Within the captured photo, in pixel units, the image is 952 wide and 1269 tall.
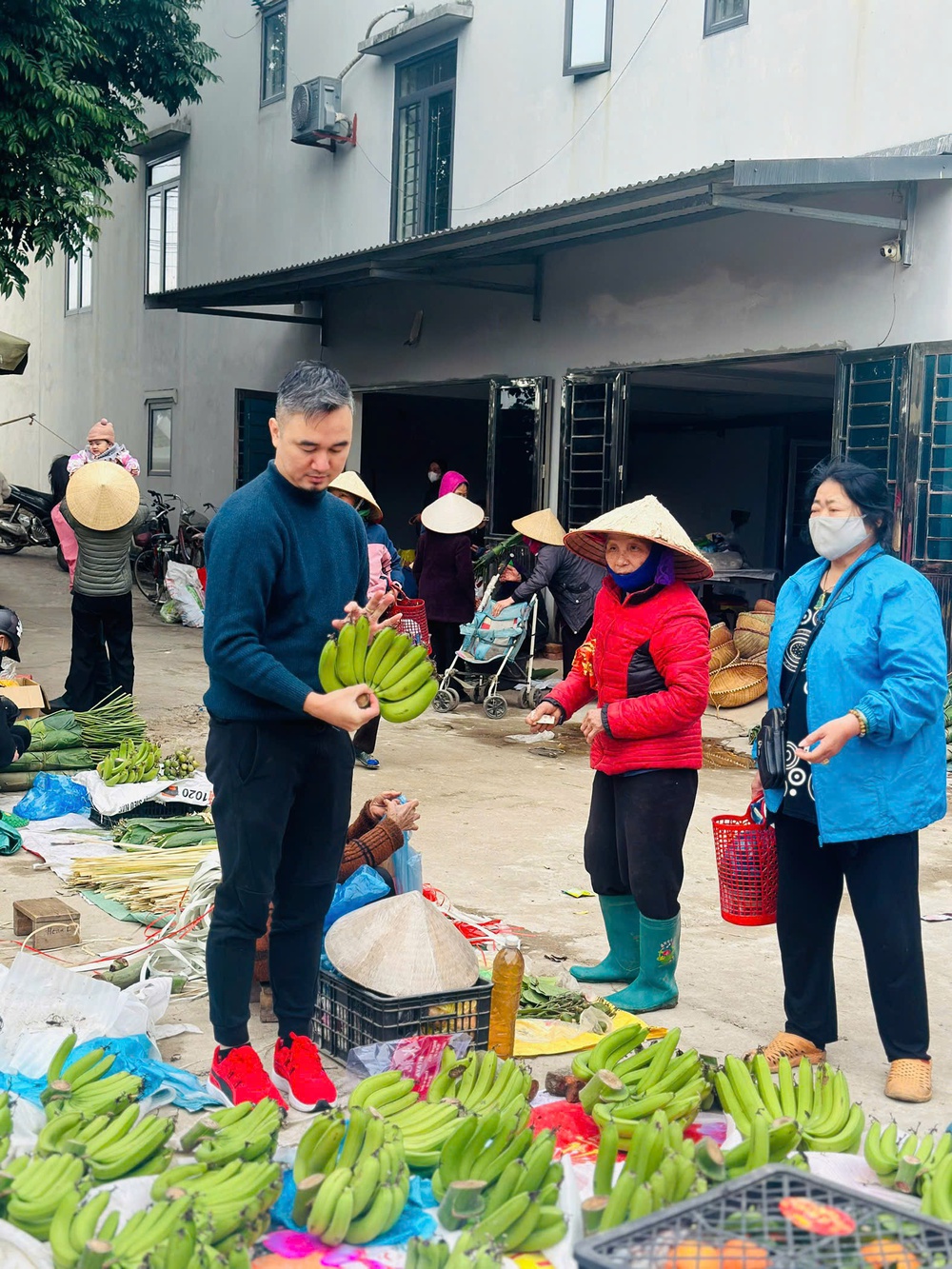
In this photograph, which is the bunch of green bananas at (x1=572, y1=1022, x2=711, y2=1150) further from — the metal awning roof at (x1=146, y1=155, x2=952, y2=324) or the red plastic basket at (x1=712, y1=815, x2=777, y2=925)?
the metal awning roof at (x1=146, y1=155, x2=952, y2=324)

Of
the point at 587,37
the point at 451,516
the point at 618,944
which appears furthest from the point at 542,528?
the point at 618,944

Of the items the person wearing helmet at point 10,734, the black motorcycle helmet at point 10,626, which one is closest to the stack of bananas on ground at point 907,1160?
the person wearing helmet at point 10,734

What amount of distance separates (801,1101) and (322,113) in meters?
14.6

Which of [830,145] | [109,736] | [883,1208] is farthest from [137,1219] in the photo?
[830,145]

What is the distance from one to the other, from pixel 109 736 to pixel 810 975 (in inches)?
203

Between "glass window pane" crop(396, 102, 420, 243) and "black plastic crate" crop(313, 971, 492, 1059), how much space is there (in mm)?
12316

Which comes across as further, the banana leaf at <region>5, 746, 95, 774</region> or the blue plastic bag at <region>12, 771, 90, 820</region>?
the banana leaf at <region>5, 746, 95, 774</region>

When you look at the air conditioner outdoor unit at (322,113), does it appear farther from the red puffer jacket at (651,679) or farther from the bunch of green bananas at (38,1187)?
the bunch of green bananas at (38,1187)

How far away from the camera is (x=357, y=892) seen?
14.9 feet

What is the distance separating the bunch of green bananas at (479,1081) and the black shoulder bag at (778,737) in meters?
1.15

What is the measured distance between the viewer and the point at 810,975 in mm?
4078

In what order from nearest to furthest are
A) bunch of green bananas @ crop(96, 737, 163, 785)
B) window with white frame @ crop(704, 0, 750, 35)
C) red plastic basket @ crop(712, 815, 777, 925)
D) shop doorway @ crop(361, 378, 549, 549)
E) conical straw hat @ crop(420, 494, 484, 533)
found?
red plastic basket @ crop(712, 815, 777, 925) → bunch of green bananas @ crop(96, 737, 163, 785) → window with white frame @ crop(704, 0, 750, 35) → conical straw hat @ crop(420, 494, 484, 533) → shop doorway @ crop(361, 378, 549, 549)

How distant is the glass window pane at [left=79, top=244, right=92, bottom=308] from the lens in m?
23.1

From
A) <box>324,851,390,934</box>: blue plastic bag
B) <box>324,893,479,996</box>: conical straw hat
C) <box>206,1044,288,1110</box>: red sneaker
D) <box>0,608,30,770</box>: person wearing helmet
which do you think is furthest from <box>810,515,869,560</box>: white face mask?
<box>0,608,30,770</box>: person wearing helmet
